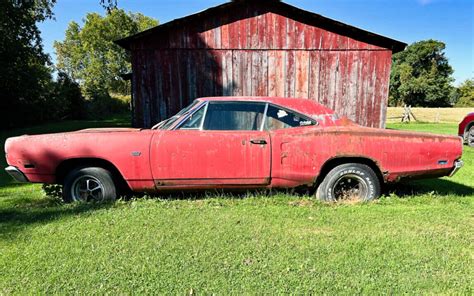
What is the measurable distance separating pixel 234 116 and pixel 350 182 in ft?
5.91

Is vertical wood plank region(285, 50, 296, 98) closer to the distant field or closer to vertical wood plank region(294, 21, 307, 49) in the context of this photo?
vertical wood plank region(294, 21, 307, 49)

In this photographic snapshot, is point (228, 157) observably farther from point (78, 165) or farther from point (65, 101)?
point (65, 101)

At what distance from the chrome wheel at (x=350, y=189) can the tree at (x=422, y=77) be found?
60703 millimetres

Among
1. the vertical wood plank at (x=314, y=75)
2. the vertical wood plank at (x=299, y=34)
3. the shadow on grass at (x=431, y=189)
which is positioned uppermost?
the vertical wood plank at (x=299, y=34)

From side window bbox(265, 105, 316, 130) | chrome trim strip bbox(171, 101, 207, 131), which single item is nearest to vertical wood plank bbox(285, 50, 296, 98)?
side window bbox(265, 105, 316, 130)

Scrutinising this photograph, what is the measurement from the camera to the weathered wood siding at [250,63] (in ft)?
29.4

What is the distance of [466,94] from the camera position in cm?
5788

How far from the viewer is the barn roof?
8758 mm

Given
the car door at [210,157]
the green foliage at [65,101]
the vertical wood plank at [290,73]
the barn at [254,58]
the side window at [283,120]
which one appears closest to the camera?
the car door at [210,157]

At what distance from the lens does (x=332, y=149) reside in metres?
4.19

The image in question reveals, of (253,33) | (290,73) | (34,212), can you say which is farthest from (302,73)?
(34,212)

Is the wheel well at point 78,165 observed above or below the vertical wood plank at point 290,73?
below

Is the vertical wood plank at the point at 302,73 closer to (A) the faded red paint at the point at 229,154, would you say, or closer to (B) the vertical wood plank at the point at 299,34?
(B) the vertical wood plank at the point at 299,34

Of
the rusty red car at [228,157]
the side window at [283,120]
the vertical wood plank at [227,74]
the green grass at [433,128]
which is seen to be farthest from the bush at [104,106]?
the side window at [283,120]
